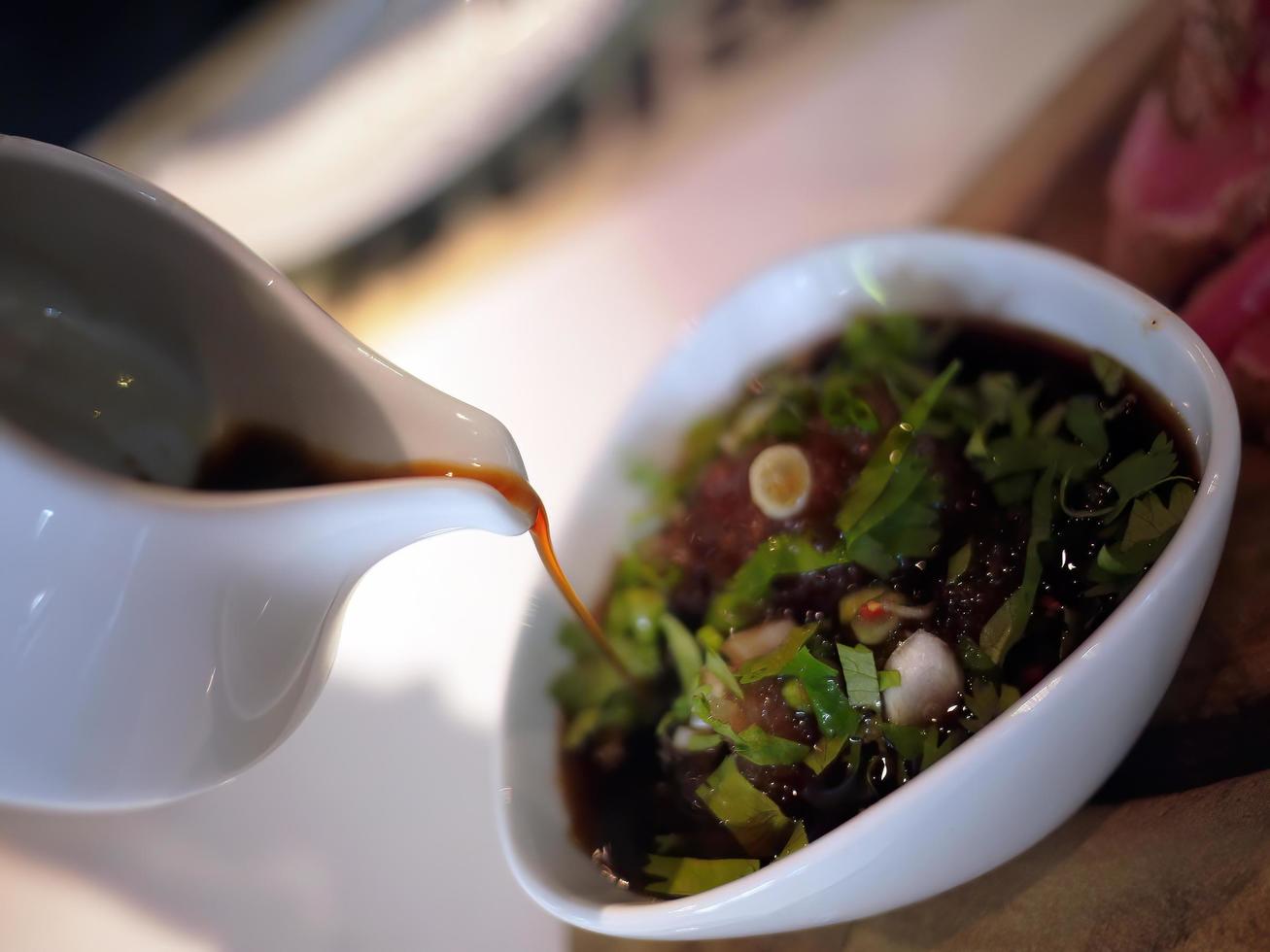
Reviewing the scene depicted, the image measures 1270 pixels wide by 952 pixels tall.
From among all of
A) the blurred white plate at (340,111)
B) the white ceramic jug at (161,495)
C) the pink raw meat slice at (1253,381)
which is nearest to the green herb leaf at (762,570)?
the white ceramic jug at (161,495)

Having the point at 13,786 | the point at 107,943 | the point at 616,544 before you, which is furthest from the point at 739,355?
the point at 107,943

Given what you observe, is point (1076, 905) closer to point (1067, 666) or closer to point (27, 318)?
point (1067, 666)

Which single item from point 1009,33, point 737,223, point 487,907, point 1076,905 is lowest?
point 487,907

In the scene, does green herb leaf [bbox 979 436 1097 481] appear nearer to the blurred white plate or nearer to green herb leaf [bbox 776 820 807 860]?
green herb leaf [bbox 776 820 807 860]

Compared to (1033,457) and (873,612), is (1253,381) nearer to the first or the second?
(1033,457)

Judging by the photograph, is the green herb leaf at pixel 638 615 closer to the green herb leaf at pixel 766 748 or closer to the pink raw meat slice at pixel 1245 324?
the green herb leaf at pixel 766 748

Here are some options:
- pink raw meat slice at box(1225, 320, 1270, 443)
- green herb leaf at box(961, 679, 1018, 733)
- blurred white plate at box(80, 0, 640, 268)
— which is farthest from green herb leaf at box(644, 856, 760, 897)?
blurred white plate at box(80, 0, 640, 268)
